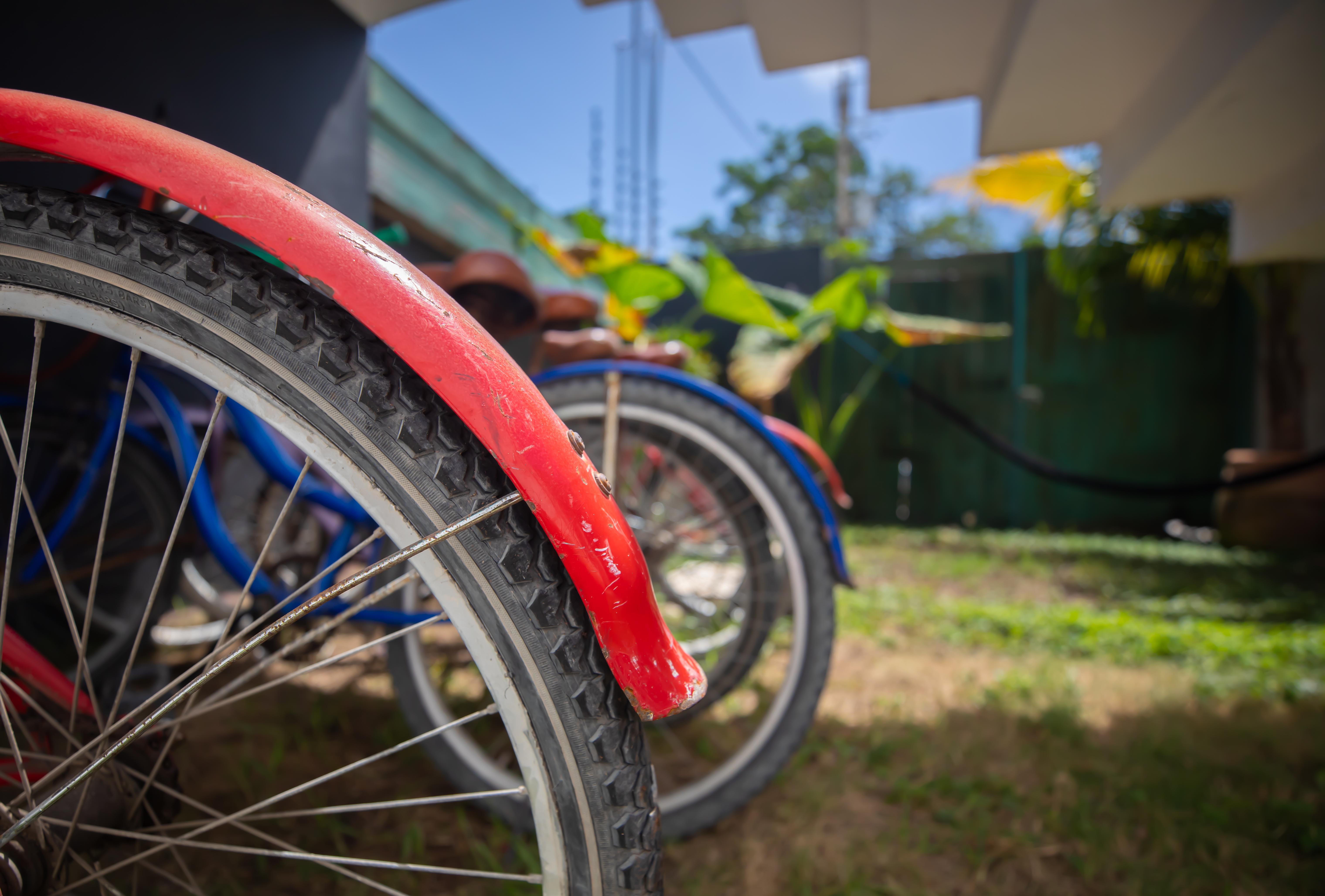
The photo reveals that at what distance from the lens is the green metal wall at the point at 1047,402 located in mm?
4949

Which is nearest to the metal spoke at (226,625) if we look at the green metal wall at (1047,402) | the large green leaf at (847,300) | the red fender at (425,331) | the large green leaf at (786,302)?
the red fender at (425,331)

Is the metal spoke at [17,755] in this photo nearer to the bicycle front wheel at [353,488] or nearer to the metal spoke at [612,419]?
the bicycle front wheel at [353,488]

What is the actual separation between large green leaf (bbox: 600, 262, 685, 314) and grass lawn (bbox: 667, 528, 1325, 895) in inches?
58.6

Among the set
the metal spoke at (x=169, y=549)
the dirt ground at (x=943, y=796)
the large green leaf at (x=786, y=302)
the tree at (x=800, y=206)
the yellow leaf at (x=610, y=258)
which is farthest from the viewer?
the tree at (x=800, y=206)

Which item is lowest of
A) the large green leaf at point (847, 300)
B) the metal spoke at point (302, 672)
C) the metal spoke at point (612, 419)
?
the metal spoke at point (302, 672)

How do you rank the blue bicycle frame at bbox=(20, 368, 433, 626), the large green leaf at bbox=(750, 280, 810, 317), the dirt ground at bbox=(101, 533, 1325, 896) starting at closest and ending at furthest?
the dirt ground at bbox=(101, 533, 1325, 896) → the blue bicycle frame at bbox=(20, 368, 433, 626) → the large green leaf at bbox=(750, 280, 810, 317)

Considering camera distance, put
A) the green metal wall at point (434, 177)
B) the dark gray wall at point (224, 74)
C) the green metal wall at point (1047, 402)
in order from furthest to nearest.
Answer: the green metal wall at point (1047, 402) → the green metal wall at point (434, 177) → the dark gray wall at point (224, 74)

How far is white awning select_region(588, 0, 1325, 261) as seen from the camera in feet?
5.87

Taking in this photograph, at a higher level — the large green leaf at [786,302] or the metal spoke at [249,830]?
the large green leaf at [786,302]

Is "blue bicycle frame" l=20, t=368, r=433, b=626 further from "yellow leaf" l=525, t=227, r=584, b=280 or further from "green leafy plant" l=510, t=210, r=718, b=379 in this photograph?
"yellow leaf" l=525, t=227, r=584, b=280

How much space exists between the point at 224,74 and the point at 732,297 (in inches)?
81.8

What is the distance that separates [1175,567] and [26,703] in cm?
449

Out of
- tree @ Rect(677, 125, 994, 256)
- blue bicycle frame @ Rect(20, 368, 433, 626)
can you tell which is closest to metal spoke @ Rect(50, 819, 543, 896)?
blue bicycle frame @ Rect(20, 368, 433, 626)

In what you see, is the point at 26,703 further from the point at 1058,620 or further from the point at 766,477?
the point at 1058,620
